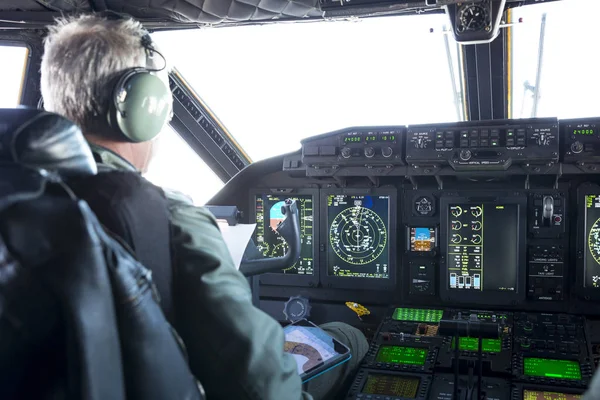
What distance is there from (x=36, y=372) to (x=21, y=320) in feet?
0.23

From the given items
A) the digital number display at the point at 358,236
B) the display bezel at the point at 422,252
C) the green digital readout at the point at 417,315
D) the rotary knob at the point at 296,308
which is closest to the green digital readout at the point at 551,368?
the green digital readout at the point at 417,315

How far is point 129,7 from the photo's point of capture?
9.88 feet

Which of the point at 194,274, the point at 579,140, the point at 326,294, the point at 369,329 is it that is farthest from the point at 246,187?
the point at 194,274

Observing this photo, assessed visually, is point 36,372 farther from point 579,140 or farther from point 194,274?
point 579,140

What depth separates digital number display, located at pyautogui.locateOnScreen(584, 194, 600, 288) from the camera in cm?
270

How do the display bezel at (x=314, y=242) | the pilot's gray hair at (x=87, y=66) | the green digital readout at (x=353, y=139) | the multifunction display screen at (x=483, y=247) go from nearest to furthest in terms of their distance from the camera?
the pilot's gray hair at (x=87, y=66) < the multifunction display screen at (x=483, y=247) < the green digital readout at (x=353, y=139) < the display bezel at (x=314, y=242)

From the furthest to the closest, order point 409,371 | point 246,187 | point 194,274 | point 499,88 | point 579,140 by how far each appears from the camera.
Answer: point 246,187 < point 499,88 < point 579,140 < point 409,371 < point 194,274

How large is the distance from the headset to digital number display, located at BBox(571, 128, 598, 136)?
6.72 ft

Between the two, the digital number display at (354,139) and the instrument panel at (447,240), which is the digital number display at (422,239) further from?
the digital number display at (354,139)

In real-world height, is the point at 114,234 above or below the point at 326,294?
above

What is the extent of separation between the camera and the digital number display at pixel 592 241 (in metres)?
2.70

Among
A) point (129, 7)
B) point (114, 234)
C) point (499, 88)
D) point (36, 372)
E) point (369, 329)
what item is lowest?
point (369, 329)

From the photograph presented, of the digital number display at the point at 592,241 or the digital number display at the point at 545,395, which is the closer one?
the digital number display at the point at 545,395

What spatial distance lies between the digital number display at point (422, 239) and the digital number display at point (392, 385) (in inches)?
33.4
